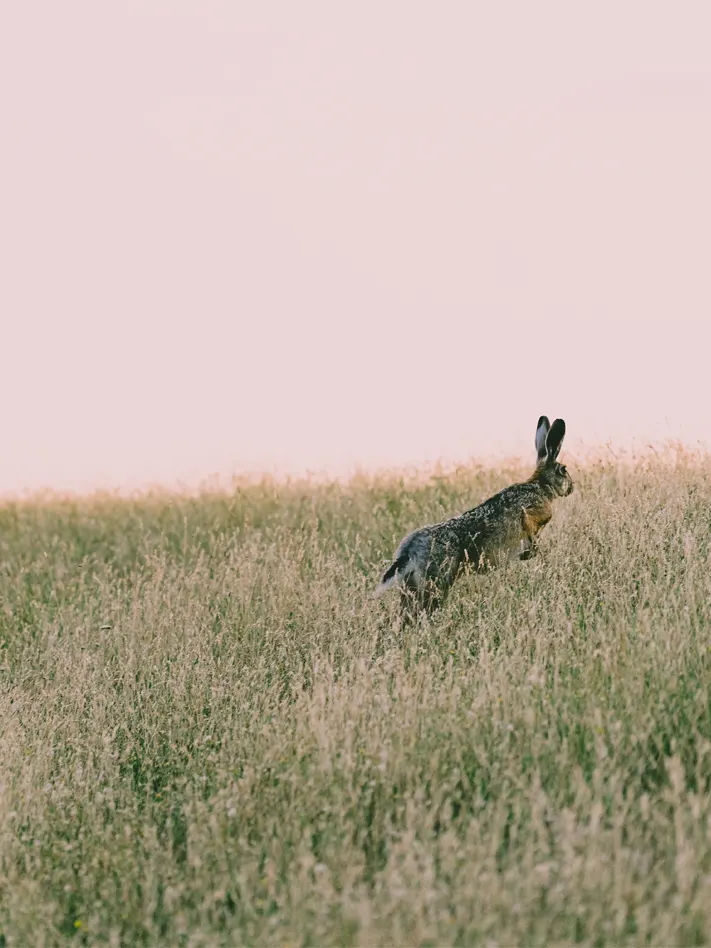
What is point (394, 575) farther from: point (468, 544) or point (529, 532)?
point (529, 532)

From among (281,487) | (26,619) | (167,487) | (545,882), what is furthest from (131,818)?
(167,487)

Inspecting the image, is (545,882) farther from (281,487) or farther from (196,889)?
(281,487)

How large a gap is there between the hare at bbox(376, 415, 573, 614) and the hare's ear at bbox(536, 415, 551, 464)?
0.16 meters

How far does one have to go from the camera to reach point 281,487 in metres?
13.5

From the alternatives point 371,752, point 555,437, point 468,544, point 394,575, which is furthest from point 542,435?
point 371,752

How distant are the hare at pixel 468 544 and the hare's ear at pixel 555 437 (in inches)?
0.4

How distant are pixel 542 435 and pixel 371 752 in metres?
4.45

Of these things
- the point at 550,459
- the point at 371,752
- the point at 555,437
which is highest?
the point at 555,437

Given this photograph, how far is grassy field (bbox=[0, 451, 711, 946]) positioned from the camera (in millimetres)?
3943

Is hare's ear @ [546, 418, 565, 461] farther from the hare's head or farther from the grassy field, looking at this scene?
the grassy field

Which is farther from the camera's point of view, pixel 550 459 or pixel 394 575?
pixel 550 459

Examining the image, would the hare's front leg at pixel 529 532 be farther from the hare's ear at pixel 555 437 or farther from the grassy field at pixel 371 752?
the hare's ear at pixel 555 437

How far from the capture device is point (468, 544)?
8031 mm

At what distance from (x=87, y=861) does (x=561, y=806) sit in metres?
2.02
